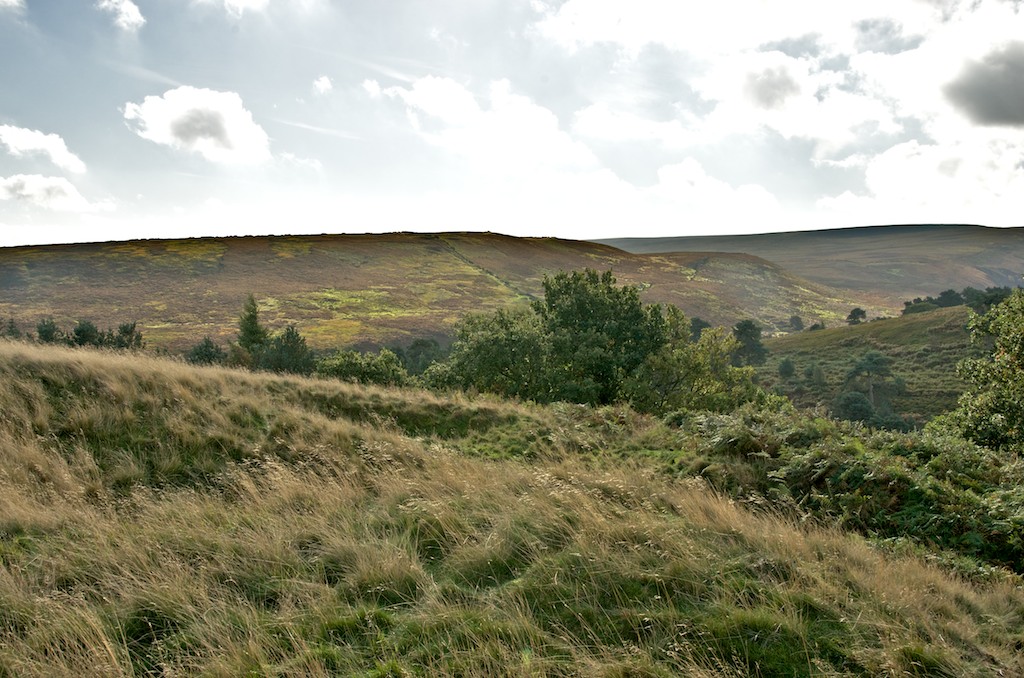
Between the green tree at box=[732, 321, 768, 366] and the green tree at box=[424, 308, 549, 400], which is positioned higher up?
the green tree at box=[424, 308, 549, 400]

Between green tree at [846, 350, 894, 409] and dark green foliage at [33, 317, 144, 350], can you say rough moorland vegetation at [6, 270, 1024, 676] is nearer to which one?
dark green foliage at [33, 317, 144, 350]

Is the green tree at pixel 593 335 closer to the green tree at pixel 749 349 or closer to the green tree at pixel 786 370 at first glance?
the green tree at pixel 786 370

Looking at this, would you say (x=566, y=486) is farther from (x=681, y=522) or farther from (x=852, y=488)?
(x=852, y=488)

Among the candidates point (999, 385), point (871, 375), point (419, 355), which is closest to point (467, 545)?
point (999, 385)

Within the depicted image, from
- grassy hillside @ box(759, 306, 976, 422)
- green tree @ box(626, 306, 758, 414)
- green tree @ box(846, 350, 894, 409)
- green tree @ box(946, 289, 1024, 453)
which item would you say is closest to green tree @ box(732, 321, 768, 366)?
grassy hillside @ box(759, 306, 976, 422)

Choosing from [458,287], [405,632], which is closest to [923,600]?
[405,632]

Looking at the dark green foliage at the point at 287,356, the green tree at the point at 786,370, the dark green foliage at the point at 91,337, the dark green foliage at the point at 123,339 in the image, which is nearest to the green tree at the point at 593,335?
the dark green foliage at the point at 287,356

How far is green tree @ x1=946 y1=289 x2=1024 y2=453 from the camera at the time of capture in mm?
17391

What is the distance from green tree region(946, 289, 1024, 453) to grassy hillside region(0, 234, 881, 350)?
70.0m

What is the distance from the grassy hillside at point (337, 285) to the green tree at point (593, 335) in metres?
55.7

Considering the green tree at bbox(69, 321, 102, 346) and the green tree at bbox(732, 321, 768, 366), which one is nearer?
the green tree at bbox(69, 321, 102, 346)

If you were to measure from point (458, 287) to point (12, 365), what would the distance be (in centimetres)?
11760

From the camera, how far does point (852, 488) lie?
823 cm

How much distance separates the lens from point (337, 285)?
4774 inches
